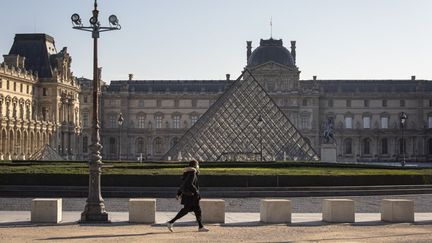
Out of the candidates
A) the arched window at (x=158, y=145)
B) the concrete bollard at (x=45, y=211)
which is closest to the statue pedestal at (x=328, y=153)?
the concrete bollard at (x=45, y=211)


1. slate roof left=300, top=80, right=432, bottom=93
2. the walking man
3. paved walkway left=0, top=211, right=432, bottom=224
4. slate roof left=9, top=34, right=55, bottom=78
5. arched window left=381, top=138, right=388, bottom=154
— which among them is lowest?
paved walkway left=0, top=211, right=432, bottom=224

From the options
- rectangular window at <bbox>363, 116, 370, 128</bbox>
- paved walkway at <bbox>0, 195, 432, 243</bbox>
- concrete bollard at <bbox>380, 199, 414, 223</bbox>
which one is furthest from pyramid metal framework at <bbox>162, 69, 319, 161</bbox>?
rectangular window at <bbox>363, 116, 370, 128</bbox>

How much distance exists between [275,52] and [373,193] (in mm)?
67549

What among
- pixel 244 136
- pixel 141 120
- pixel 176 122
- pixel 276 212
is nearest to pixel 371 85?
pixel 176 122

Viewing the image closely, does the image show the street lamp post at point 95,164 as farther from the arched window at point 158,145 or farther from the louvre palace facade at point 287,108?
the arched window at point 158,145

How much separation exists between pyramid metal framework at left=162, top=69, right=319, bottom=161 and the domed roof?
40.9m

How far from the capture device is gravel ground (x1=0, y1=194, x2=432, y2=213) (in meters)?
19.8

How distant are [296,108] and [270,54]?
272 inches

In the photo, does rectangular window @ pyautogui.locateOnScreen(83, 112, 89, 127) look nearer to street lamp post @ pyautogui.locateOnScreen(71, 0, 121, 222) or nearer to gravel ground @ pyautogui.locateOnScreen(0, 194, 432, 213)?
gravel ground @ pyautogui.locateOnScreen(0, 194, 432, 213)

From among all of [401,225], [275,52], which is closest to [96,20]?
[401,225]

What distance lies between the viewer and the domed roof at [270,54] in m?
91.1

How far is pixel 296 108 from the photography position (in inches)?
3612

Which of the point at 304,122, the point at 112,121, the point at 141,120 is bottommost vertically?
the point at 304,122

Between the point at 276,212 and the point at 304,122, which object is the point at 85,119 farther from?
the point at 276,212
